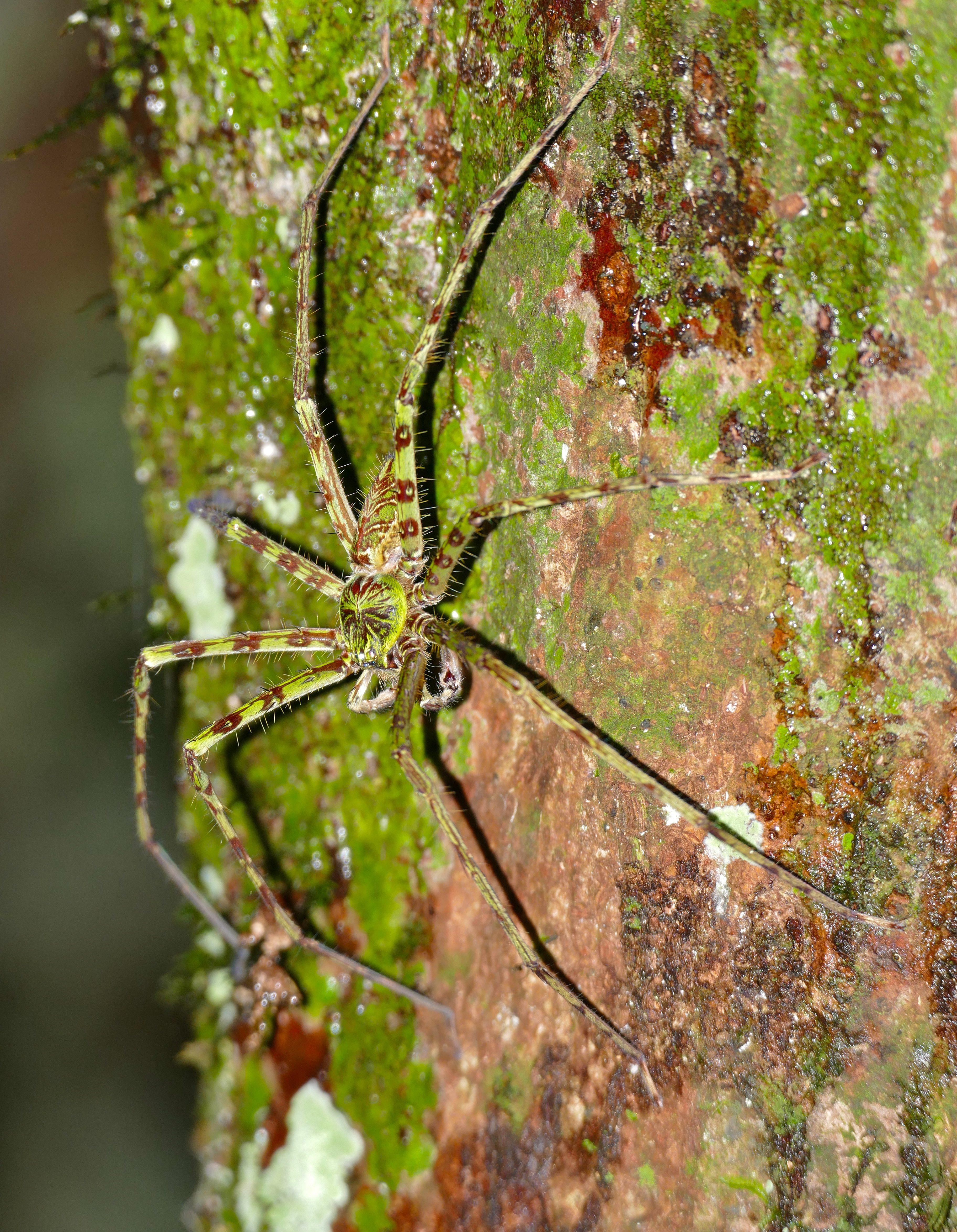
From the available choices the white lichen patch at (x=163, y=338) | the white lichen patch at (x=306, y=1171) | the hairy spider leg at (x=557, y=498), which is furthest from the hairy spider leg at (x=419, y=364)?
the white lichen patch at (x=306, y=1171)

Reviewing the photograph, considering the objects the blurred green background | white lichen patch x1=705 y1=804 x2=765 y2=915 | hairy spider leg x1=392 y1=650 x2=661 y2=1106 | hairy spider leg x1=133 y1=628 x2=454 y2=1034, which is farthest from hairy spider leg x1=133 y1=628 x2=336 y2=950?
white lichen patch x1=705 y1=804 x2=765 y2=915

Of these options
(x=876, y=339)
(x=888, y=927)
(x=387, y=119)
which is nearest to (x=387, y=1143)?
(x=888, y=927)

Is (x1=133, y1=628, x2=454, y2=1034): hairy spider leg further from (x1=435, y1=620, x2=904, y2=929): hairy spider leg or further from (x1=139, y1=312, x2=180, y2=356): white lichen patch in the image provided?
(x1=139, y1=312, x2=180, y2=356): white lichen patch

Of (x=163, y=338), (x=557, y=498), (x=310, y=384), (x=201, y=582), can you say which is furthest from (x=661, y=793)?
(x=163, y=338)

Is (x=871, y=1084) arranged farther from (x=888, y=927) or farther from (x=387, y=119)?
(x=387, y=119)

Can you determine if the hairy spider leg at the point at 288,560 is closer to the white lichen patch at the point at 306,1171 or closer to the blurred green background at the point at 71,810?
the blurred green background at the point at 71,810

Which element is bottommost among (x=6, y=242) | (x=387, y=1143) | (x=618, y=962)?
(x=387, y=1143)
